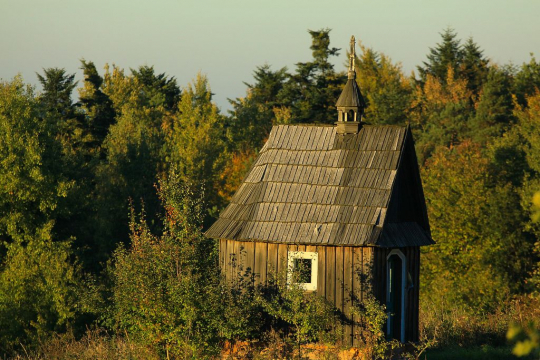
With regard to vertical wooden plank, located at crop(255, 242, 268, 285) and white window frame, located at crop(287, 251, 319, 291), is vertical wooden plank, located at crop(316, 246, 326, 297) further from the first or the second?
vertical wooden plank, located at crop(255, 242, 268, 285)

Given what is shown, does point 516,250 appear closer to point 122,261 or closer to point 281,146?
point 281,146

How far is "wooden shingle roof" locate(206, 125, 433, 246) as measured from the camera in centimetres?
1762

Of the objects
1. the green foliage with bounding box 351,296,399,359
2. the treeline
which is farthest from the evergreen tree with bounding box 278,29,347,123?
the green foliage with bounding box 351,296,399,359

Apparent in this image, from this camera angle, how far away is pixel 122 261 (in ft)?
53.4

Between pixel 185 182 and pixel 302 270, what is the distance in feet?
10.3

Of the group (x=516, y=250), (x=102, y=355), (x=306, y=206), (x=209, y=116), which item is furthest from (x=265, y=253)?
(x=209, y=116)

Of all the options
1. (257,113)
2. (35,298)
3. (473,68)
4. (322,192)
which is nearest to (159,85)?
(257,113)

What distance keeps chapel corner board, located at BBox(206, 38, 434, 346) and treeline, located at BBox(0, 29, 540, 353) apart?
1.62 m

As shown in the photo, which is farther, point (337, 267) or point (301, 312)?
point (337, 267)

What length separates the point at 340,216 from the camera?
1781cm

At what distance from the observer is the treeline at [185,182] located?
55.1 ft

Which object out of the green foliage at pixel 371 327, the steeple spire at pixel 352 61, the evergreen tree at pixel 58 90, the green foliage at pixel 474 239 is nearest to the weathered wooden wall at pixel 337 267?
the green foliage at pixel 371 327

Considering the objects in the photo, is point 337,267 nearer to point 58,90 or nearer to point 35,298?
point 35,298

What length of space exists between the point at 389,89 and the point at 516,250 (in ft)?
83.3
